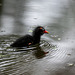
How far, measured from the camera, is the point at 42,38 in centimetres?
818

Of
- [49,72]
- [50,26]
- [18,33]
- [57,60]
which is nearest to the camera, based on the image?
[49,72]

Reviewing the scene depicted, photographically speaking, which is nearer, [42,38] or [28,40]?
[28,40]

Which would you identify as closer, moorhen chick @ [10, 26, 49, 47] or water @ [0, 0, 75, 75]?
water @ [0, 0, 75, 75]

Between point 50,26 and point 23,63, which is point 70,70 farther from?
point 50,26

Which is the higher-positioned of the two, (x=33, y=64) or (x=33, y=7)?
(x=33, y=7)

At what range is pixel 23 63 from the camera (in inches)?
214

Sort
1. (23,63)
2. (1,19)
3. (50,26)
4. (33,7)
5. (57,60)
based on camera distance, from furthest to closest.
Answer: (33,7) < (1,19) < (50,26) < (57,60) < (23,63)

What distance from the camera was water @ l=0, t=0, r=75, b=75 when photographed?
5.26m

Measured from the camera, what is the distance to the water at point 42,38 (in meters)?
5.26

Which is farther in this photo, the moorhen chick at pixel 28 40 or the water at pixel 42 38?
the moorhen chick at pixel 28 40

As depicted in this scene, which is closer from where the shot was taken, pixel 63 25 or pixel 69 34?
pixel 69 34

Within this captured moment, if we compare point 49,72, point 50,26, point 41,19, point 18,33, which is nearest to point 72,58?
point 49,72

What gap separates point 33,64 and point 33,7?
29.6 feet

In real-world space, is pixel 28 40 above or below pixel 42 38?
above
